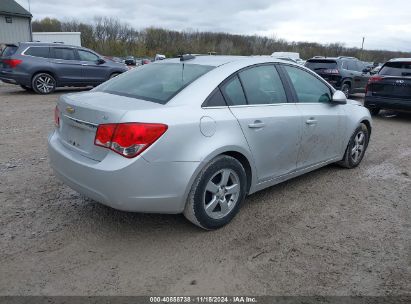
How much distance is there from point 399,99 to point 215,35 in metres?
75.6

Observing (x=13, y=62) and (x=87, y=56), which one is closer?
(x=13, y=62)

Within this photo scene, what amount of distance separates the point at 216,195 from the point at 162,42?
66664 mm

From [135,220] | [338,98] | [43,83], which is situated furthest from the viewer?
[43,83]

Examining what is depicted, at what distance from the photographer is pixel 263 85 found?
3.86 meters

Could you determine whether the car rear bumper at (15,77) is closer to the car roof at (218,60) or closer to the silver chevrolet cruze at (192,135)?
the silver chevrolet cruze at (192,135)

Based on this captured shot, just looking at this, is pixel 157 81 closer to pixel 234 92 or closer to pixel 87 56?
pixel 234 92

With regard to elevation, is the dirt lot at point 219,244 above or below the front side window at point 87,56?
below

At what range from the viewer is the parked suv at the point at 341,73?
13.7 metres

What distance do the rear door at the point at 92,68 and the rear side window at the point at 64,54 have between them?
0.26 meters

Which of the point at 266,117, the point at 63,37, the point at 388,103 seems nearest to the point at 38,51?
the point at 388,103

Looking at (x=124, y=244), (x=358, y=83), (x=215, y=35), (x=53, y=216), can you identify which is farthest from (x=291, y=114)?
(x=215, y=35)

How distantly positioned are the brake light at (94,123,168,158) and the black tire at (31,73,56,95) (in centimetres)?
1077

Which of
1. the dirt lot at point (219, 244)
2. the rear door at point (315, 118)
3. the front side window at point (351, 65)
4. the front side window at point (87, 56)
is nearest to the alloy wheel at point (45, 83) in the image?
the front side window at point (87, 56)

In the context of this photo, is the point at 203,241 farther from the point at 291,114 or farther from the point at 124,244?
the point at 291,114
